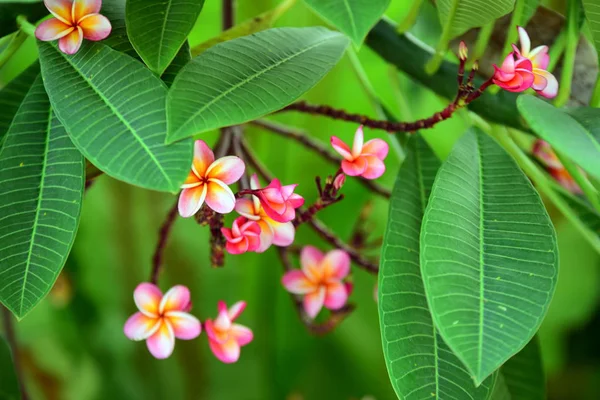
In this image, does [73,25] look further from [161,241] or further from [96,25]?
[161,241]

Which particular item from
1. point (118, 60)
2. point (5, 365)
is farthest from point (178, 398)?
point (118, 60)

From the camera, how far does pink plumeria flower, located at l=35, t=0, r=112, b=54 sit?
0.40 meters

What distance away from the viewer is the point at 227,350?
0.52 metres

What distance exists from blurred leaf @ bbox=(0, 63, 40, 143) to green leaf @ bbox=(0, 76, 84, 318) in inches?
2.1

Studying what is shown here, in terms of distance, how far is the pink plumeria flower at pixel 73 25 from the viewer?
1.32 feet

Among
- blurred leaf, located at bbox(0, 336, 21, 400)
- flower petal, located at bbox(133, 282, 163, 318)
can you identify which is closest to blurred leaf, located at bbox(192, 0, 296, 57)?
flower petal, located at bbox(133, 282, 163, 318)

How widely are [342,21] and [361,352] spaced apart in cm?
95

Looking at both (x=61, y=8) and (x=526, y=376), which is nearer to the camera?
(x=61, y=8)

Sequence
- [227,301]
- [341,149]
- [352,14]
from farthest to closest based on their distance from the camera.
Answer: [227,301]
[341,149]
[352,14]

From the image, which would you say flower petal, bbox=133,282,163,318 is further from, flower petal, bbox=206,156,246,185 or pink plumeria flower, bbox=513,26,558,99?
pink plumeria flower, bbox=513,26,558,99

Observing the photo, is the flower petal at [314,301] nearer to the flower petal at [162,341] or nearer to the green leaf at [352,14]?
the flower petal at [162,341]

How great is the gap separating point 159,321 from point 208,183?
16cm

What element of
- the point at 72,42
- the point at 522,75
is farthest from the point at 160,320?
the point at 522,75

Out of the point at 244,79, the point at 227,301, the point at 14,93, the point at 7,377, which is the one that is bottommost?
the point at 227,301
